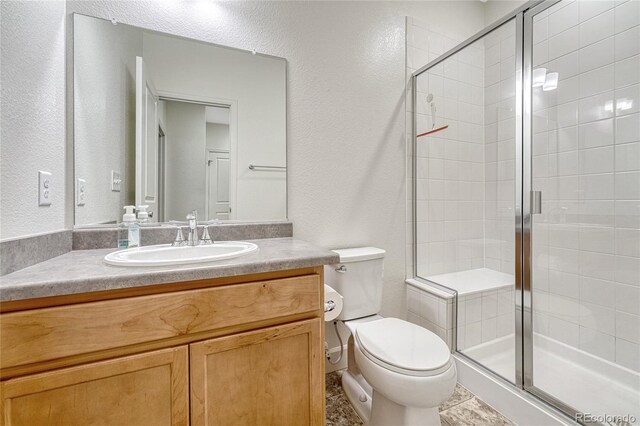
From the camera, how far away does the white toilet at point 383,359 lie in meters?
1.05

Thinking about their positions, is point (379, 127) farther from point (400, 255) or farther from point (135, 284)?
point (135, 284)

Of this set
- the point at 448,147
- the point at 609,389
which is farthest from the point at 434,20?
the point at 609,389

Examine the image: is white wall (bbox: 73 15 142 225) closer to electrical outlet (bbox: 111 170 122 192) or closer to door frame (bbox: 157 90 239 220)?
electrical outlet (bbox: 111 170 122 192)

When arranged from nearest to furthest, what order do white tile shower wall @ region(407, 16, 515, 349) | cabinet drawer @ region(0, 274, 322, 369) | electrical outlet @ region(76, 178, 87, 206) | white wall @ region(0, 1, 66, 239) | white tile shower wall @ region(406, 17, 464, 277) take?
cabinet drawer @ region(0, 274, 322, 369)
white wall @ region(0, 1, 66, 239)
electrical outlet @ region(76, 178, 87, 206)
white tile shower wall @ region(407, 16, 515, 349)
white tile shower wall @ region(406, 17, 464, 277)

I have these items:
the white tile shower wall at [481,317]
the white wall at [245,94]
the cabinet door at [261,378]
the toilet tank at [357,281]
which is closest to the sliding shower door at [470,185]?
the white tile shower wall at [481,317]

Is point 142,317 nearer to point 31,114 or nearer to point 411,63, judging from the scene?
point 31,114

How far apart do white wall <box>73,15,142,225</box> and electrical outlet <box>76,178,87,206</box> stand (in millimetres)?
14

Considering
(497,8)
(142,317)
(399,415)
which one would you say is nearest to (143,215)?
(142,317)

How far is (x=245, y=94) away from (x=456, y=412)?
1.94 m

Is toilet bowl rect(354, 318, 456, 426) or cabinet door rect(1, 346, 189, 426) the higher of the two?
cabinet door rect(1, 346, 189, 426)

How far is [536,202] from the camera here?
4.76 ft

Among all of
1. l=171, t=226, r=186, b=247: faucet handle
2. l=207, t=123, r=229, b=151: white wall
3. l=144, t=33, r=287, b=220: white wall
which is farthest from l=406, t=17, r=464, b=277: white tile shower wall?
l=171, t=226, r=186, b=247: faucet handle

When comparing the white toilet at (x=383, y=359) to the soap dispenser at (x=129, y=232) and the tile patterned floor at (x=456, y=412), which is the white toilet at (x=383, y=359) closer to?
the tile patterned floor at (x=456, y=412)

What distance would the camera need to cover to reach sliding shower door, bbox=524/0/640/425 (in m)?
1.40
